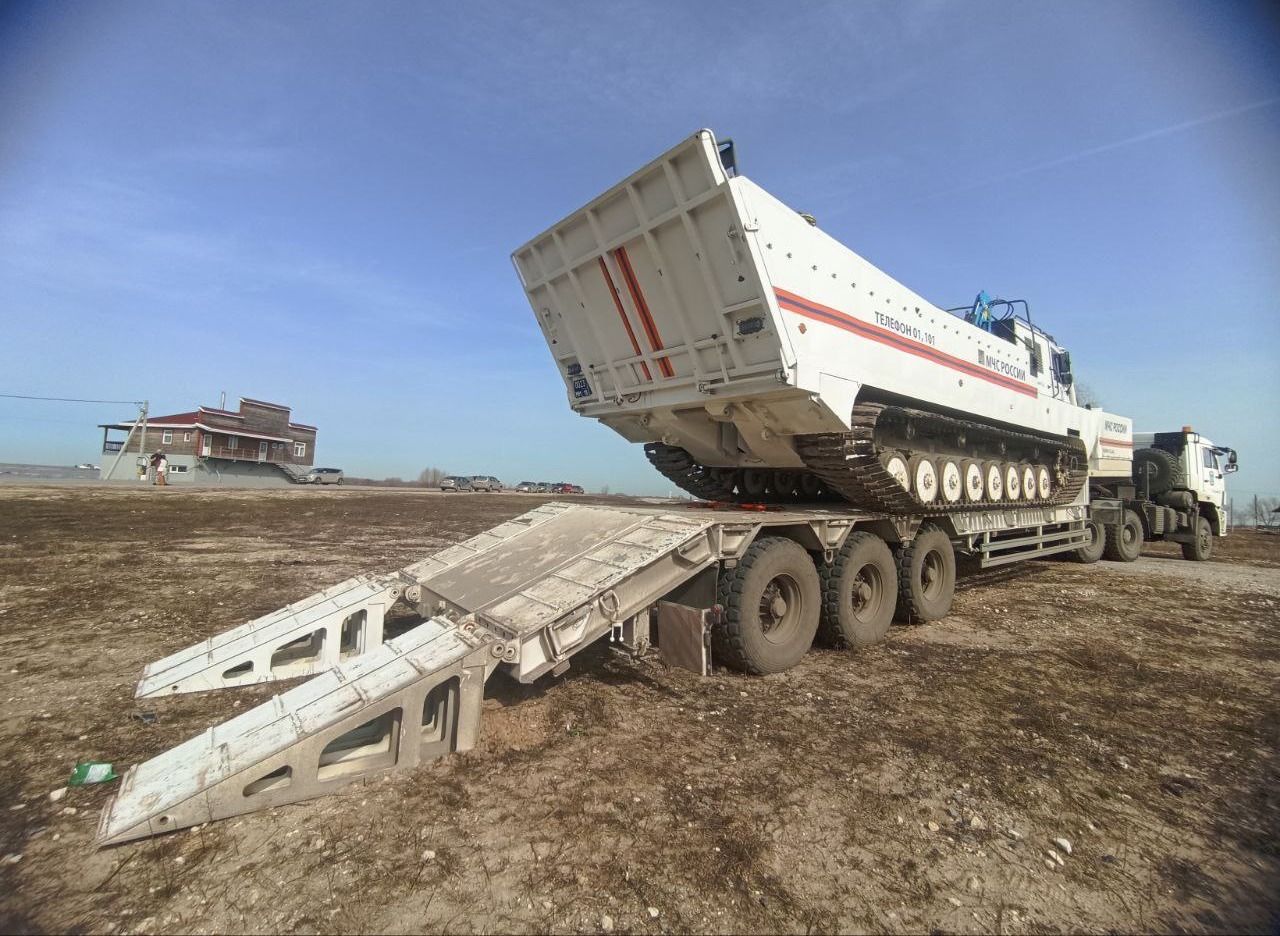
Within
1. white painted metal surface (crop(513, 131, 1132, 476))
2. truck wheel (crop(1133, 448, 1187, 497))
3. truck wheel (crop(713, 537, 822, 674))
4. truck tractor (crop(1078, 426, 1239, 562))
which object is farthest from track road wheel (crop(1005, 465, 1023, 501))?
truck wheel (crop(1133, 448, 1187, 497))

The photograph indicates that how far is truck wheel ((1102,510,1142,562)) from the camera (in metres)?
13.7

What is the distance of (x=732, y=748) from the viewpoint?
148 inches

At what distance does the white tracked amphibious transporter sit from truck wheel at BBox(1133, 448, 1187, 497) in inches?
399

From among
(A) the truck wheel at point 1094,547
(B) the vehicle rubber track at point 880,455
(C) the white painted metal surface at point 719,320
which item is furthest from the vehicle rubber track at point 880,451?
(A) the truck wheel at point 1094,547

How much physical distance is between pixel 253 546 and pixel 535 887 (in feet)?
39.4

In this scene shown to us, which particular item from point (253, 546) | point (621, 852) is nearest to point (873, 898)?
point (621, 852)

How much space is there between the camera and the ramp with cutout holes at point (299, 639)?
429 cm

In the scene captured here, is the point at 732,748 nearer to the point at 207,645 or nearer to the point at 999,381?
the point at 207,645

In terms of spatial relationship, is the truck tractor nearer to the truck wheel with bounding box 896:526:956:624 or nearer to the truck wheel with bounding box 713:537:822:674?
the truck wheel with bounding box 896:526:956:624

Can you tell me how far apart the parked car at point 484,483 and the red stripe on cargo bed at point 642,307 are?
46.0 meters

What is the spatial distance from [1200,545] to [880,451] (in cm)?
1476

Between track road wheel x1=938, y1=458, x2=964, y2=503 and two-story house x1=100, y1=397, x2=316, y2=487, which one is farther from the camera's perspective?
two-story house x1=100, y1=397, x2=316, y2=487

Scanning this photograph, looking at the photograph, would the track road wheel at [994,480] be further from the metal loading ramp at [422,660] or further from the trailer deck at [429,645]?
the metal loading ramp at [422,660]

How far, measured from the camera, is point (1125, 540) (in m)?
13.9
